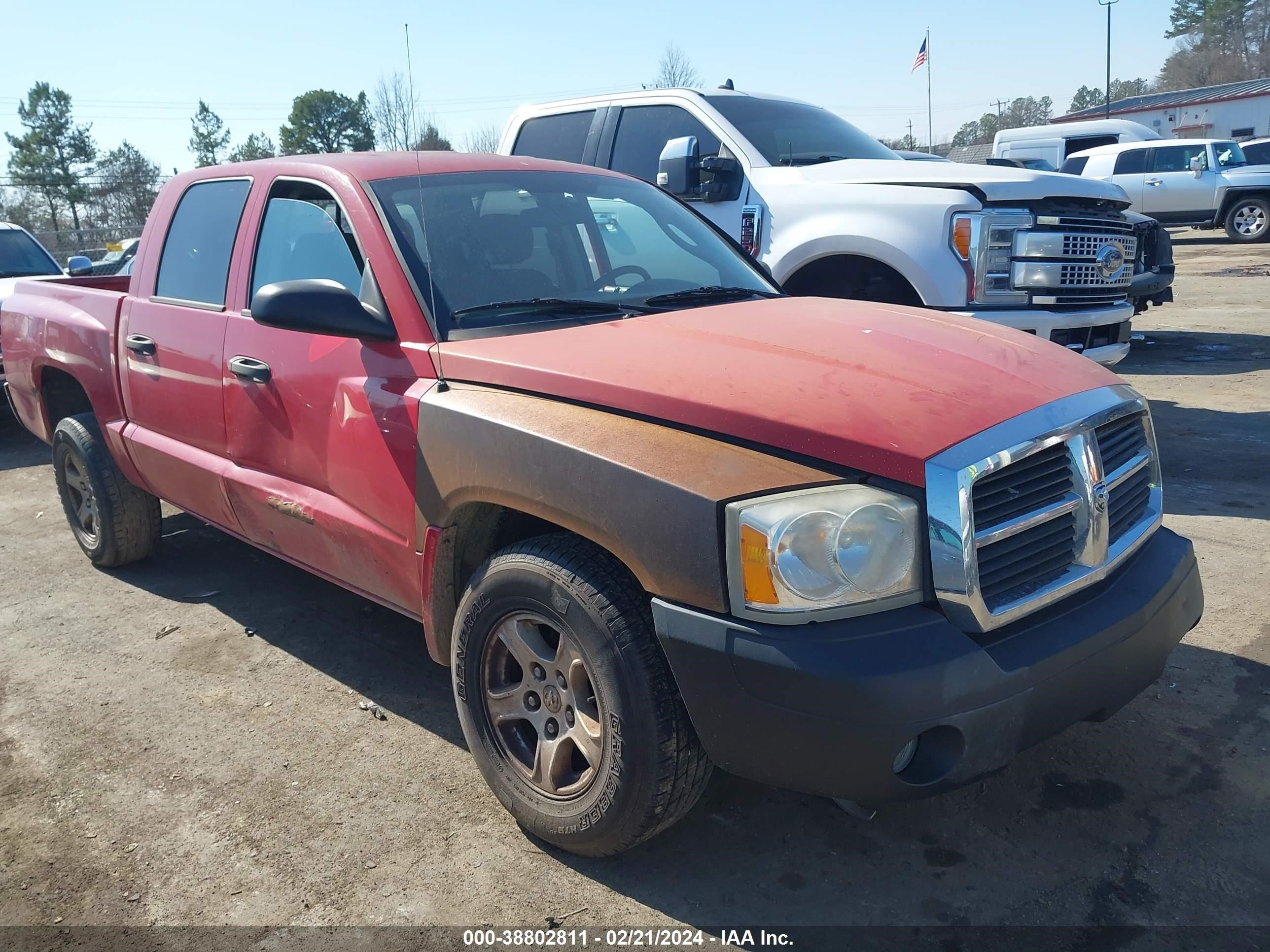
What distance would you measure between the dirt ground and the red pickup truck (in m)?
0.26

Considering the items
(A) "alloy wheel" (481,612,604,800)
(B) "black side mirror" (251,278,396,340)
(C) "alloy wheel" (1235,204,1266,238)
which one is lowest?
(C) "alloy wheel" (1235,204,1266,238)

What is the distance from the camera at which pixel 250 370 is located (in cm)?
341

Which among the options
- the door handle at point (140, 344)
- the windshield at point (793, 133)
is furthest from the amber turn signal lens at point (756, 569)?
the windshield at point (793, 133)

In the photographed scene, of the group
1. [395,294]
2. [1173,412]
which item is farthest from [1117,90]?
[395,294]

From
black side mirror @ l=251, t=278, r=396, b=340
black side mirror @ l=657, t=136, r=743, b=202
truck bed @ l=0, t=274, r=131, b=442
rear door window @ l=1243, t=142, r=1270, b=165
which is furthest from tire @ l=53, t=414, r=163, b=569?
rear door window @ l=1243, t=142, r=1270, b=165

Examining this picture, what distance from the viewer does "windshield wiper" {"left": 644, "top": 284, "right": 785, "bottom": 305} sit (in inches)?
130

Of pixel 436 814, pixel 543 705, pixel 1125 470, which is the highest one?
pixel 1125 470

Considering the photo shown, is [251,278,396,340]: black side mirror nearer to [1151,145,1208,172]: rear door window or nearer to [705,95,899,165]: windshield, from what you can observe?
[705,95,899,165]: windshield

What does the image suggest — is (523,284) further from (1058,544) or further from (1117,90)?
(1117,90)

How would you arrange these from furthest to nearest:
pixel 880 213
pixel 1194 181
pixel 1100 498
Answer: pixel 1194 181, pixel 880 213, pixel 1100 498

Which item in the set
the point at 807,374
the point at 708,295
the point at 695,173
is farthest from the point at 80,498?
the point at 807,374

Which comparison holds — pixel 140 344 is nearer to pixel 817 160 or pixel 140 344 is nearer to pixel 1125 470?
pixel 1125 470

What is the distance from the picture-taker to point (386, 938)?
235 centimetres

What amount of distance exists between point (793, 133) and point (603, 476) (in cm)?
484
